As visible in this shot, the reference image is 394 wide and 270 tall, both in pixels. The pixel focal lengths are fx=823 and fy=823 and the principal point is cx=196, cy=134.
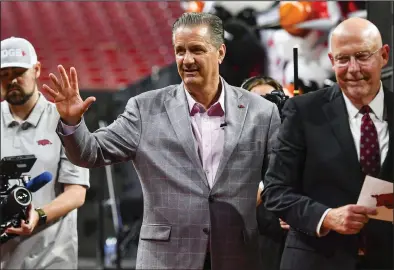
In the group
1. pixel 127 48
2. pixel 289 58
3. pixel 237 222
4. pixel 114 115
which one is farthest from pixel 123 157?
pixel 127 48

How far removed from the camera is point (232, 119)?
2803mm

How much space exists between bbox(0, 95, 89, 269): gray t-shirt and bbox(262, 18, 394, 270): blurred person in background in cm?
123

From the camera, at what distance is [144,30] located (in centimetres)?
1207

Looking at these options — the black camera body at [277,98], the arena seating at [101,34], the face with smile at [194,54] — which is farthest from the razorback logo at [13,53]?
the arena seating at [101,34]

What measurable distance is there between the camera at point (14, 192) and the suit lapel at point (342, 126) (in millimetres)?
1312

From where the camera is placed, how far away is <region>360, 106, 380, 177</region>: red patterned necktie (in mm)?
2393

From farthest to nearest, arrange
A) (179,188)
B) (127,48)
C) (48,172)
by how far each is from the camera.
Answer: (127,48), (48,172), (179,188)

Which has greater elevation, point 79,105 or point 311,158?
point 79,105

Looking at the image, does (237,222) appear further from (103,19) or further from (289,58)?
(103,19)

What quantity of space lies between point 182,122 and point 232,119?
0.57 feet

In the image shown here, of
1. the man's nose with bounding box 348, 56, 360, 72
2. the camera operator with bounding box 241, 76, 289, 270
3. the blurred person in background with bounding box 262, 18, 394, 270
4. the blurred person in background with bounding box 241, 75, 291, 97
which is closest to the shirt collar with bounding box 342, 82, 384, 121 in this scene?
the blurred person in background with bounding box 262, 18, 394, 270

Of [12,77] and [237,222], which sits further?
[12,77]

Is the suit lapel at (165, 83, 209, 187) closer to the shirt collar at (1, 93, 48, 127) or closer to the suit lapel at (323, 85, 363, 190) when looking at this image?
the suit lapel at (323, 85, 363, 190)

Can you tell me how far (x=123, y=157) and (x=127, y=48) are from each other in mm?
9078
